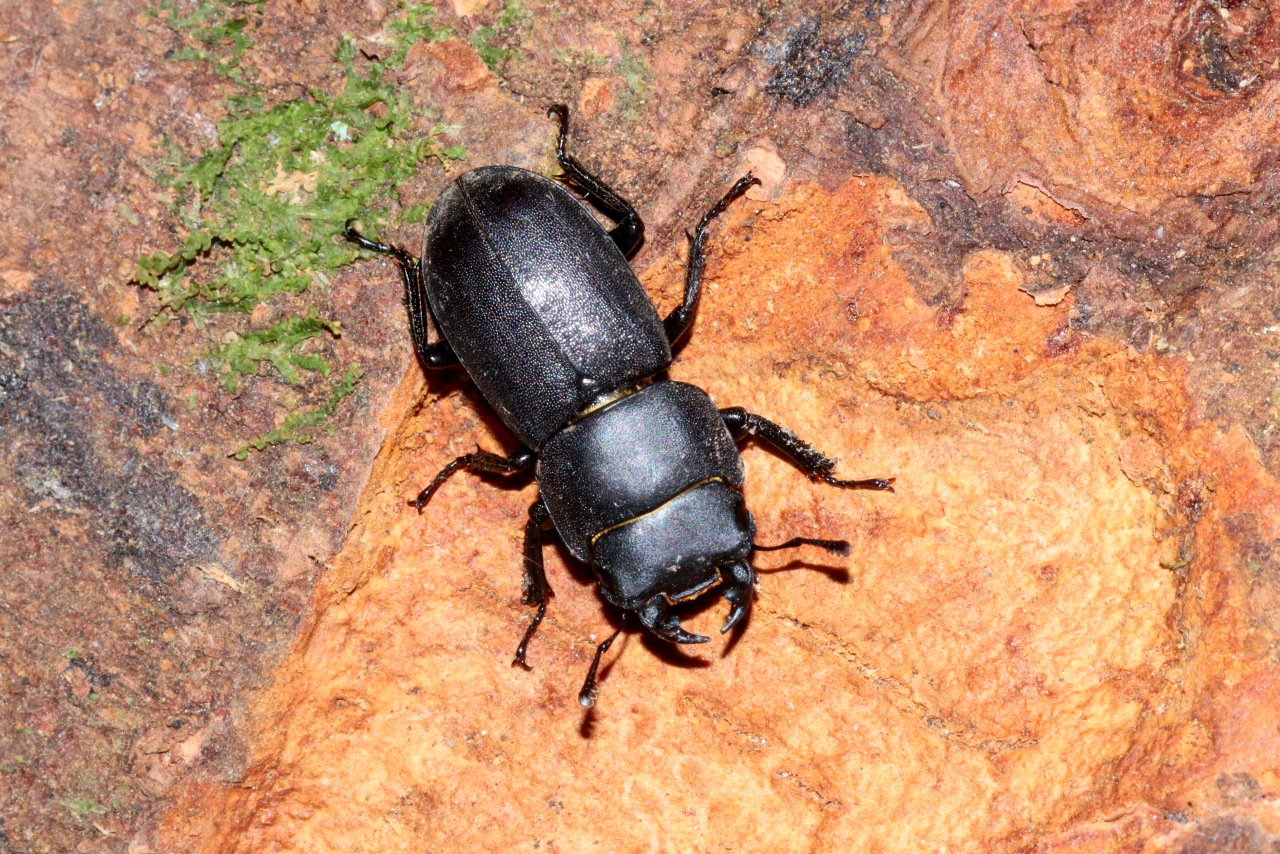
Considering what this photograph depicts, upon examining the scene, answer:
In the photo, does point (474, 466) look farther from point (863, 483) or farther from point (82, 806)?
point (82, 806)

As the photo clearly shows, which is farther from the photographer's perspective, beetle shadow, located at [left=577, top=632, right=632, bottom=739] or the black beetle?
beetle shadow, located at [left=577, top=632, right=632, bottom=739]

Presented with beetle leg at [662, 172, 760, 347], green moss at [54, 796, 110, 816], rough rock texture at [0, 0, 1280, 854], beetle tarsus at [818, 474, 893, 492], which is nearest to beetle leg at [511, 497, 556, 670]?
rough rock texture at [0, 0, 1280, 854]

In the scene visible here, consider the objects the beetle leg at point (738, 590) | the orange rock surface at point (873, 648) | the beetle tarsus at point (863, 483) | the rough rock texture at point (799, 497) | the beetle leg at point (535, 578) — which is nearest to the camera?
the rough rock texture at point (799, 497)

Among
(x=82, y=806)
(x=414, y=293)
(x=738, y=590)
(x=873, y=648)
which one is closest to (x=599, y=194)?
(x=414, y=293)

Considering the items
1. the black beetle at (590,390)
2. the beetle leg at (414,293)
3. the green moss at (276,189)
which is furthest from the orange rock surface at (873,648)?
the green moss at (276,189)

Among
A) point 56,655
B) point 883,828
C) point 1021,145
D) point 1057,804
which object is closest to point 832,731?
point 883,828

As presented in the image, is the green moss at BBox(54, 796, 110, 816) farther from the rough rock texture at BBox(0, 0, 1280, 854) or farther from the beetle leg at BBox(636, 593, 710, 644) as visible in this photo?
the beetle leg at BBox(636, 593, 710, 644)

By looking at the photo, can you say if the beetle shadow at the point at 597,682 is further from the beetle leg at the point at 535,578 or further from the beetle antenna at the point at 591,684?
the beetle leg at the point at 535,578

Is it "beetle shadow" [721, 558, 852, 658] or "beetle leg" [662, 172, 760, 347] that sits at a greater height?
"beetle leg" [662, 172, 760, 347]
